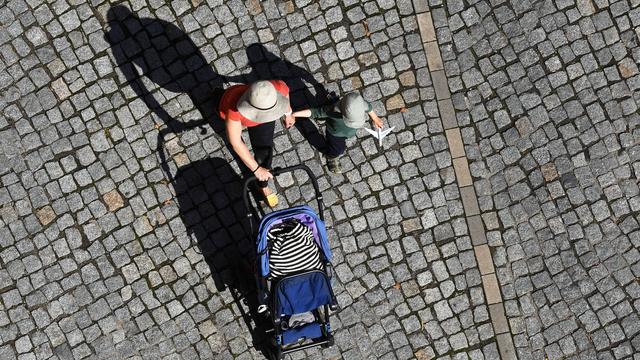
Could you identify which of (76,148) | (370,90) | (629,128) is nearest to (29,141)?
(76,148)

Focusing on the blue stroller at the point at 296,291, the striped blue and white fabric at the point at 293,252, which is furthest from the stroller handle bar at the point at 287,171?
the striped blue and white fabric at the point at 293,252

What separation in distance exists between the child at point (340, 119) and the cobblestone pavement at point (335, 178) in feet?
0.78

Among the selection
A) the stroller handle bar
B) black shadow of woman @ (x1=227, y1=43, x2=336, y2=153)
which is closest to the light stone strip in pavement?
black shadow of woman @ (x1=227, y1=43, x2=336, y2=153)

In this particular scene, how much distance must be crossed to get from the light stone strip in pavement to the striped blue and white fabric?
2.19 meters

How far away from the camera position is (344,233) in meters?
8.23

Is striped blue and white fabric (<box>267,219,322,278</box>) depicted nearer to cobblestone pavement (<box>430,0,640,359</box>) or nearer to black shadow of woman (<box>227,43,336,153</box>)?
black shadow of woman (<box>227,43,336,153</box>)

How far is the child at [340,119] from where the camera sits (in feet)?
22.6

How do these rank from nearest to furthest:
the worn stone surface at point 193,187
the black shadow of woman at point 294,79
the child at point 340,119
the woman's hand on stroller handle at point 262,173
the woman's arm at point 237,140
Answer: the woman's arm at point 237,140, the child at point 340,119, the woman's hand on stroller handle at point 262,173, the worn stone surface at point 193,187, the black shadow of woman at point 294,79

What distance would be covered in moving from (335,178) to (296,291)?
172 cm

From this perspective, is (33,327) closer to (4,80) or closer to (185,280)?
(185,280)

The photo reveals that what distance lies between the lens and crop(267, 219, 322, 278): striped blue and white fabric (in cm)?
712

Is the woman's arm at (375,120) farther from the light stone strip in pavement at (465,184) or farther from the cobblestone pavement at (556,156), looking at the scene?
the cobblestone pavement at (556,156)

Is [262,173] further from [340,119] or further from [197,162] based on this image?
[197,162]

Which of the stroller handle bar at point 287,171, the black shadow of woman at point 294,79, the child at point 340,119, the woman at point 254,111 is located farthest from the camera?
the black shadow of woman at point 294,79
